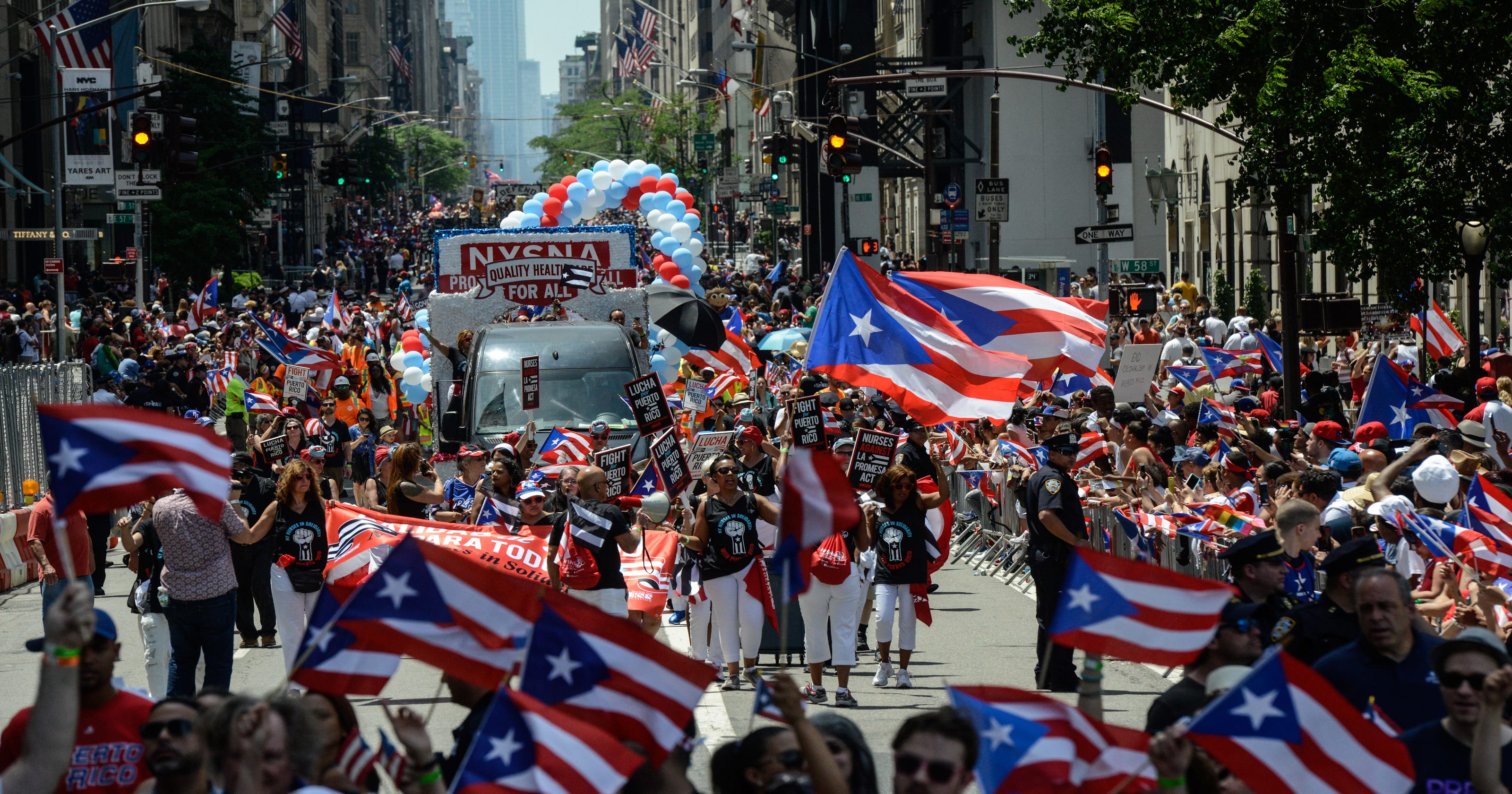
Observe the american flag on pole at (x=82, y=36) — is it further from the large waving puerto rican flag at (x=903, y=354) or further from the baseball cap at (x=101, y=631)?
the baseball cap at (x=101, y=631)

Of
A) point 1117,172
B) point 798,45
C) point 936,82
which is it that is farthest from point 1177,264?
point 936,82

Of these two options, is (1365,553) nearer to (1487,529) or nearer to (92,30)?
(1487,529)

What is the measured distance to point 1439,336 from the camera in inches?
805

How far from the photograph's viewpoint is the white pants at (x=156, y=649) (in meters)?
10.3

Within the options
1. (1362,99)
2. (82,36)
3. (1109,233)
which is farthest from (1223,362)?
(82,36)

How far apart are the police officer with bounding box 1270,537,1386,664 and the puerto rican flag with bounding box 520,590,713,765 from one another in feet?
8.36

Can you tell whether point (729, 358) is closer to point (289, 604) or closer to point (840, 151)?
point (840, 151)

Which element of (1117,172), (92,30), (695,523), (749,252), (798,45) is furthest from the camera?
(749,252)

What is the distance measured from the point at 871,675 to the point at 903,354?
2525mm

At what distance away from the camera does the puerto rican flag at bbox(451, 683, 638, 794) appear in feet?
16.9

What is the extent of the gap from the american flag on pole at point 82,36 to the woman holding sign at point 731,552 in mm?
26215

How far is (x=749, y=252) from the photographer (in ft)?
288

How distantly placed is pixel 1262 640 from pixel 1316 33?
43.5ft

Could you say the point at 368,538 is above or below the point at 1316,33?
below
